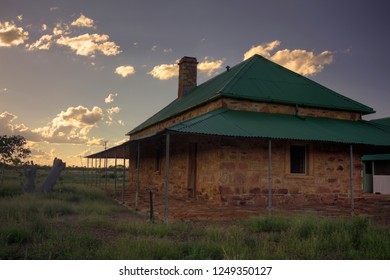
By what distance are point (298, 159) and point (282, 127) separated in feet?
6.88

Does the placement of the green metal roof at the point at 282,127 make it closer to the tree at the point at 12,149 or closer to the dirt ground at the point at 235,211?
the dirt ground at the point at 235,211

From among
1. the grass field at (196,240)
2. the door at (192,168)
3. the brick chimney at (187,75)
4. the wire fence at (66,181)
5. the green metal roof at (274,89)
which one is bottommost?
the grass field at (196,240)

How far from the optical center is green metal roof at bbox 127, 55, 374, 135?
13105mm

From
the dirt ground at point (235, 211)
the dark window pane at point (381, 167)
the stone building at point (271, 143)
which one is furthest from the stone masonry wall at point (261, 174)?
the dark window pane at point (381, 167)

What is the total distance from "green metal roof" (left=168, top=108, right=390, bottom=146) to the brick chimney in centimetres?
880

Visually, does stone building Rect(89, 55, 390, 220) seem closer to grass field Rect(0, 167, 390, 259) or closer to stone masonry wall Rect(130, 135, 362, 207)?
stone masonry wall Rect(130, 135, 362, 207)

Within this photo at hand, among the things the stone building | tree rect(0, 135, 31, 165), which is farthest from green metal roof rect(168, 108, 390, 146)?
tree rect(0, 135, 31, 165)

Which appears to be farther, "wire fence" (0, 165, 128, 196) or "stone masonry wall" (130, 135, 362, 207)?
"wire fence" (0, 165, 128, 196)

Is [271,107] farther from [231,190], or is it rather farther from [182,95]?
[182,95]

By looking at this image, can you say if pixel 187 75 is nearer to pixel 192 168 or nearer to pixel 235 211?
pixel 192 168

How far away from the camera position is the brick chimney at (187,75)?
21.0m

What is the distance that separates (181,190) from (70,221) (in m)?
6.27

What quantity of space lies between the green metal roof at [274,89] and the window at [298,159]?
1719 millimetres

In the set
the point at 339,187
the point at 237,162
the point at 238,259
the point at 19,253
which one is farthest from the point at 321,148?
the point at 19,253
